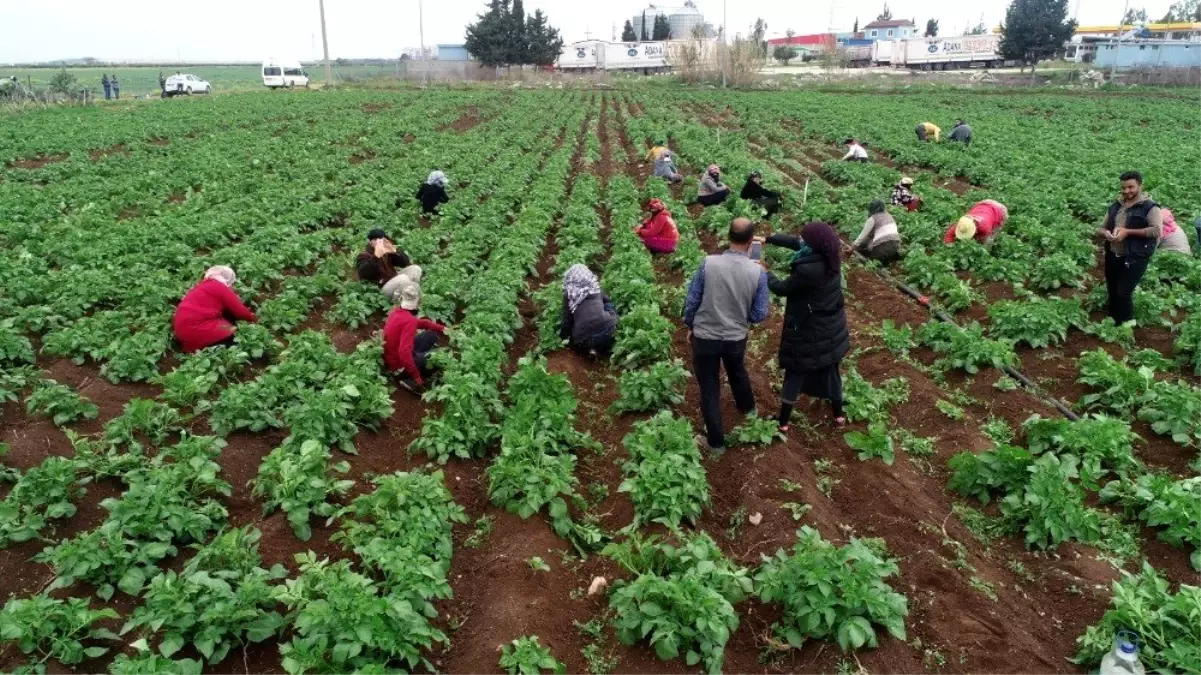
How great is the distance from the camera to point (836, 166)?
20.1 meters

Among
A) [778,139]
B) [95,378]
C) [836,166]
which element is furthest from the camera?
[778,139]

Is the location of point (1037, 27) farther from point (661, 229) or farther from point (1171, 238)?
point (661, 229)

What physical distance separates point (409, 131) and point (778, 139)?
15.1m

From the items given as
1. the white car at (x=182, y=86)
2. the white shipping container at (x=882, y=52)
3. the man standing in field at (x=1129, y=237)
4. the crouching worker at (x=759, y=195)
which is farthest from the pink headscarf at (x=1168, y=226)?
the white shipping container at (x=882, y=52)

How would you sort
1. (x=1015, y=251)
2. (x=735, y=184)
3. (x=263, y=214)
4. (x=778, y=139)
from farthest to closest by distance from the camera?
(x=778, y=139) → (x=735, y=184) → (x=263, y=214) → (x=1015, y=251)

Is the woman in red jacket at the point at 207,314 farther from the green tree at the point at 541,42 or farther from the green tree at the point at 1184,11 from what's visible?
the green tree at the point at 1184,11

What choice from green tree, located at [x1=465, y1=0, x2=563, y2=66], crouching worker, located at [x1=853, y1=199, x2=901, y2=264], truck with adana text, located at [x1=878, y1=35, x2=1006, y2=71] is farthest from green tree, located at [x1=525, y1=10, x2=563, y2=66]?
crouching worker, located at [x1=853, y1=199, x2=901, y2=264]

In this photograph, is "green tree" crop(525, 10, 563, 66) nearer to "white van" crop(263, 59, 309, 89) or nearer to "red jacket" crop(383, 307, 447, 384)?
"white van" crop(263, 59, 309, 89)

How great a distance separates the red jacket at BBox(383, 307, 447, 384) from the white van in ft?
193

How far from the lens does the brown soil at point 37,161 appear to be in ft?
68.6

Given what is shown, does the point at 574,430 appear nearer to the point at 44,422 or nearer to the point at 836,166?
the point at 44,422

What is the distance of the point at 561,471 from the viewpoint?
5875 millimetres

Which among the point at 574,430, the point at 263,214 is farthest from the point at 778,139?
the point at 574,430

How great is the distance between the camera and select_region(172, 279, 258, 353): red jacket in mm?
8164
